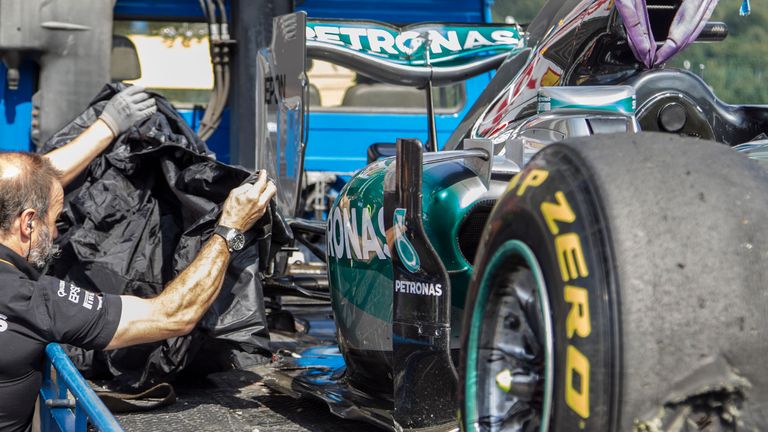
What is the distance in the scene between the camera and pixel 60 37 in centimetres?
625

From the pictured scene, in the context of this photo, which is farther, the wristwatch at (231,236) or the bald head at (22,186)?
the wristwatch at (231,236)

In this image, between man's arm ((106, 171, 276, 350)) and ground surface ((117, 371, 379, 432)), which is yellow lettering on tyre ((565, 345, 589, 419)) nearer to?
man's arm ((106, 171, 276, 350))

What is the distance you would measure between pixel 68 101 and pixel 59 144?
231cm

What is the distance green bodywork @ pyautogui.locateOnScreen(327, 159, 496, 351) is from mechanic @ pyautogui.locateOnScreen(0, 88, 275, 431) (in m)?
0.36

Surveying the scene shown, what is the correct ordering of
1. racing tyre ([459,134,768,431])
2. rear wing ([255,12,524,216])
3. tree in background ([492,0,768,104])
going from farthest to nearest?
1. rear wing ([255,12,524,216])
2. tree in background ([492,0,768,104])
3. racing tyre ([459,134,768,431])

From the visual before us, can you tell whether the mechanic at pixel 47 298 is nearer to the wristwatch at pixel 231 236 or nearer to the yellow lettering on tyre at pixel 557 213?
the wristwatch at pixel 231 236

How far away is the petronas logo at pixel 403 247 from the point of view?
2.54 m

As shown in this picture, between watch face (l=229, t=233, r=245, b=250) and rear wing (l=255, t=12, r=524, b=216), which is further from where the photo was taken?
rear wing (l=255, t=12, r=524, b=216)

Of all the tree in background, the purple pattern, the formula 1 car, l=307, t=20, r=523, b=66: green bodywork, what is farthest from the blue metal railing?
l=307, t=20, r=523, b=66: green bodywork

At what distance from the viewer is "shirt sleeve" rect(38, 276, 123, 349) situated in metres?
2.63

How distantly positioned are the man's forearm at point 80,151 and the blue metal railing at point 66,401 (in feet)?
4.42

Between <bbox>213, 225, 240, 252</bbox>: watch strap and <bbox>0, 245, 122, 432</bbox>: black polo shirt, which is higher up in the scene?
<bbox>213, 225, 240, 252</bbox>: watch strap

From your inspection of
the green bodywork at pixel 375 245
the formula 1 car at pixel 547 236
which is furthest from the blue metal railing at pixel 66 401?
the green bodywork at pixel 375 245

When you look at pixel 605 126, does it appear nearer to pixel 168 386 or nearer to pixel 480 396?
pixel 480 396
